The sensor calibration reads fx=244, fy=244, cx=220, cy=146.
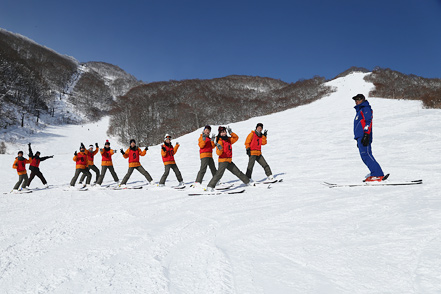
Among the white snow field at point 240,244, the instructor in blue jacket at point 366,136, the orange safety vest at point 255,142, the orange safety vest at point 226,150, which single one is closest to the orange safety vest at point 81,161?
the white snow field at point 240,244

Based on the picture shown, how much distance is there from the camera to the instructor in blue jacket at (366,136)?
504 cm

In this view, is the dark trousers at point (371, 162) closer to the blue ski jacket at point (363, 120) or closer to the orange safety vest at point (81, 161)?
the blue ski jacket at point (363, 120)

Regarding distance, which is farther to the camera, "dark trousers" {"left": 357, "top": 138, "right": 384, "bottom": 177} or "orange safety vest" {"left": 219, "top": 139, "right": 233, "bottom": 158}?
"orange safety vest" {"left": 219, "top": 139, "right": 233, "bottom": 158}

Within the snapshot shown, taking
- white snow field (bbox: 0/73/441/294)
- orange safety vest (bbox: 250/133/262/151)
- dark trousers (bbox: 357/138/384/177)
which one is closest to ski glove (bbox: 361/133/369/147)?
dark trousers (bbox: 357/138/384/177)

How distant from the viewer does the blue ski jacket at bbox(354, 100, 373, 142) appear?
16.6 feet

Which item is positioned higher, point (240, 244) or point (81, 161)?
point (81, 161)

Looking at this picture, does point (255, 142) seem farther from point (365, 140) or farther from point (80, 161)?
point (80, 161)

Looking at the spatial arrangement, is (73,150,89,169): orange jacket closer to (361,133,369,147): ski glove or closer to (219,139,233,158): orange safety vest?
(219,139,233,158): orange safety vest

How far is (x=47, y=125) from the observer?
65.5 meters

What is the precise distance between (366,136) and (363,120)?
1.29 ft

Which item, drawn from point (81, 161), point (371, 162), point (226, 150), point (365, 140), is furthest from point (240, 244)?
point (81, 161)

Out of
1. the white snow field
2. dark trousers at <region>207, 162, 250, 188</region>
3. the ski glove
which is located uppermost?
the ski glove

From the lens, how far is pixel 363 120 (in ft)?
17.0

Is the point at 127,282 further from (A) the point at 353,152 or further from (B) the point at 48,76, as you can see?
(B) the point at 48,76
